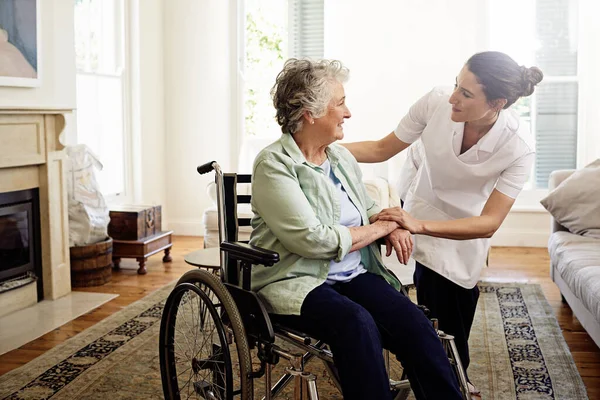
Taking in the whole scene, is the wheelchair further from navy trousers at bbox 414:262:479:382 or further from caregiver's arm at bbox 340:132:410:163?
caregiver's arm at bbox 340:132:410:163

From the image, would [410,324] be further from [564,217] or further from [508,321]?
[564,217]

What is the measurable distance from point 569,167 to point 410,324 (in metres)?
4.08

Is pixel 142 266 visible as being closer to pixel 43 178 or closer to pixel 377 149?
pixel 43 178

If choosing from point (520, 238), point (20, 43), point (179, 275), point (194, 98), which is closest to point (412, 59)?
point (520, 238)

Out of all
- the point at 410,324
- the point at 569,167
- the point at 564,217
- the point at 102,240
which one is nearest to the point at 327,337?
the point at 410,324

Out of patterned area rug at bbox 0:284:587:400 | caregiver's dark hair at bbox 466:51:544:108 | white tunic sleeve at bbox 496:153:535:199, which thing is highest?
caregiver's dark hair at bbox 466:51:544:108

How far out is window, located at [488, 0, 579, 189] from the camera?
559 centimetres

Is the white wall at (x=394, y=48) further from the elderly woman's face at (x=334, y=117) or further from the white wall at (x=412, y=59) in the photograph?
the elderly woman's face at (x=334, y=117)

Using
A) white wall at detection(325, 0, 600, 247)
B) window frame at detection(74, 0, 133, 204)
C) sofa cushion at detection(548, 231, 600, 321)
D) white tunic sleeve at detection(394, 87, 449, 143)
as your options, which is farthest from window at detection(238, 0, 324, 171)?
white tunic sleeve at detection(394, 87, 449, 143)

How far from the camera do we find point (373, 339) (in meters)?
1.92

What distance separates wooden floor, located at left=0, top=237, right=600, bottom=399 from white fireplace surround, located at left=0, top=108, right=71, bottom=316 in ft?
0.95

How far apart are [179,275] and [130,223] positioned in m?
0.44

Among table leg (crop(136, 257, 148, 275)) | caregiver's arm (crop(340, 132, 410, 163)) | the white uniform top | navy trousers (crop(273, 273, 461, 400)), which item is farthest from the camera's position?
table leg (crop(136, 257, 148, 275))

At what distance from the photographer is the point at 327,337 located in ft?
6.45
